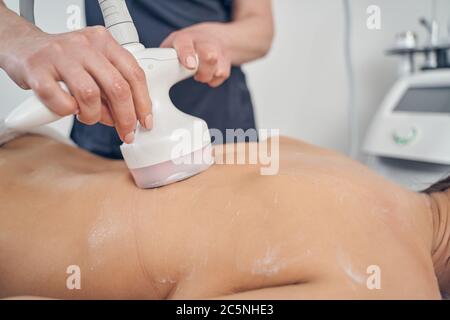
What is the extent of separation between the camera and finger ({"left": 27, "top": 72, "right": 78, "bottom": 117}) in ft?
1.47

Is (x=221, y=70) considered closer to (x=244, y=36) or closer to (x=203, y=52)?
(x=203, y=52)

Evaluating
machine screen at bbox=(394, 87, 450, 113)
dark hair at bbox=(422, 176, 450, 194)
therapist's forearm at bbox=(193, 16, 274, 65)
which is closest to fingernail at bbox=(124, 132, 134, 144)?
therapist's forearm at bbox=(193, 16, 274, 65)

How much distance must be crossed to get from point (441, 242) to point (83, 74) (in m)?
0.49

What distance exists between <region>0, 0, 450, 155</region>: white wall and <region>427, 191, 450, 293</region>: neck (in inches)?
36.4

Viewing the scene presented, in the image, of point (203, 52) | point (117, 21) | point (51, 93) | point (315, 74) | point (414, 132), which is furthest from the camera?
point (315, 74)

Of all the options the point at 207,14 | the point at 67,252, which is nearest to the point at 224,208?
the point at 67,252

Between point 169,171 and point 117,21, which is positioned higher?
point 117,21

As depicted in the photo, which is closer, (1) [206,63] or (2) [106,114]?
(2) [106,114]

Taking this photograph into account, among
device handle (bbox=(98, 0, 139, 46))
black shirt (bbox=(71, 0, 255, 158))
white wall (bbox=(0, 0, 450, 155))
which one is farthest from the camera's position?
white wall (bbox=(0, 0, 450, 155))

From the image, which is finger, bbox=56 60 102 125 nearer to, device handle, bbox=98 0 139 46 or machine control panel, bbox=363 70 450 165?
device handle, bbox=98 0 139 46

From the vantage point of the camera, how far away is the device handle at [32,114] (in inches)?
18.4

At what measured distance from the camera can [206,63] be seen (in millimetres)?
677

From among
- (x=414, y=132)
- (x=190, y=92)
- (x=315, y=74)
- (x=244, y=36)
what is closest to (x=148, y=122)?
(x=190, y=92)

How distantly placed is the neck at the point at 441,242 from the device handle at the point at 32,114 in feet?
1.60
